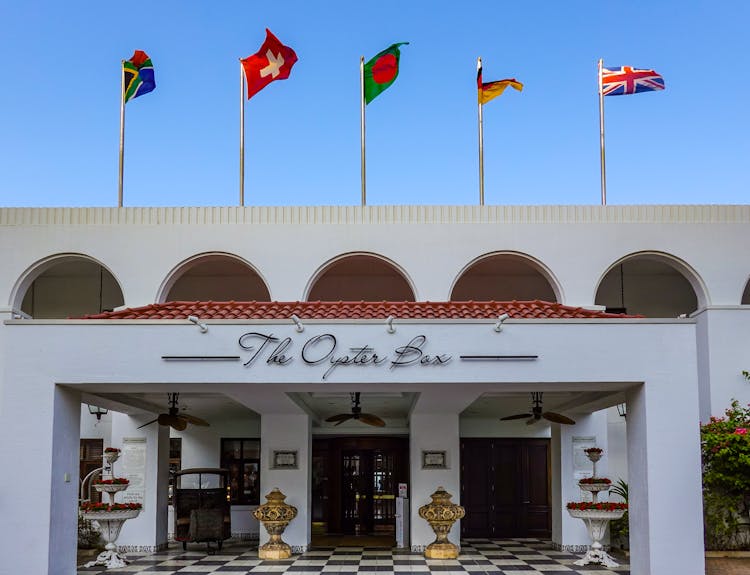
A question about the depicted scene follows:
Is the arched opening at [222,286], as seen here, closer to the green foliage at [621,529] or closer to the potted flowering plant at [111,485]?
the potted flowering plant at [111,485]

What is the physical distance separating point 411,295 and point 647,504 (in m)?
11.7

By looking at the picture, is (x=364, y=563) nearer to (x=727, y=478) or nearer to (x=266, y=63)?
(x=727, y=478)

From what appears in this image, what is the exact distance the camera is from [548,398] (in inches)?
676

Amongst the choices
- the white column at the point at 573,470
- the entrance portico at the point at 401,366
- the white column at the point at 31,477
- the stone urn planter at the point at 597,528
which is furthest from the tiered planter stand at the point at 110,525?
the white column at the point at 573,470

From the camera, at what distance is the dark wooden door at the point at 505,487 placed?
2295cm

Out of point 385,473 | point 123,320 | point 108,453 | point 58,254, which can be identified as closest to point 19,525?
point 123,320

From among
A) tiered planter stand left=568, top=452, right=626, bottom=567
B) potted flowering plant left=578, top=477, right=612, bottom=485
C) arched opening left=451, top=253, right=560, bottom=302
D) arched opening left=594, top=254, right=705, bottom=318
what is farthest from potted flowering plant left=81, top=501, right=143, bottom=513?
arched opening left=594, top=254, right=705, bottom=318

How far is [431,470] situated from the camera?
18609mm

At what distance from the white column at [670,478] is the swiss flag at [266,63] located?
442 inches

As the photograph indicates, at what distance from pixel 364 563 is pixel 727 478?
21.8 feet

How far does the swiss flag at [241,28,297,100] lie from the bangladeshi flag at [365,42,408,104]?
69.8 inches

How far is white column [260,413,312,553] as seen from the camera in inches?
739

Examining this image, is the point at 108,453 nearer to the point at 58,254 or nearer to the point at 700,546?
the point at 58,254

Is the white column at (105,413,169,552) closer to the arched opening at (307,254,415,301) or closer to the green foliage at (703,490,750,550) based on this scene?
the arched opening at (307,254,415,301)
